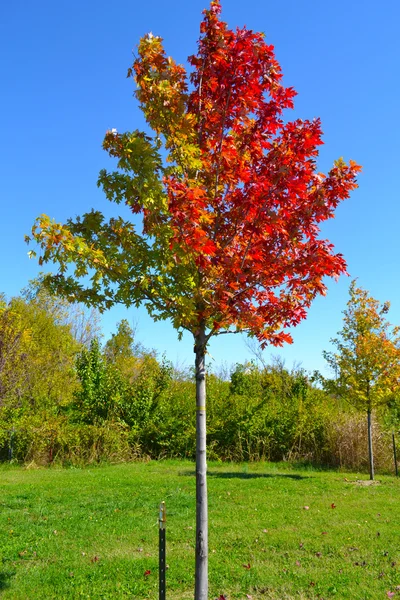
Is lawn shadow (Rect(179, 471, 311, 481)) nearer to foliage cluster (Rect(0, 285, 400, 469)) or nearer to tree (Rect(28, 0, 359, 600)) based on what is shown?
foliage cluster (Rect(0, 285, 400, 469))

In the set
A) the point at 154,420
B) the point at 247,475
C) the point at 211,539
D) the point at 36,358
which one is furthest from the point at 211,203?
the point at 36,358

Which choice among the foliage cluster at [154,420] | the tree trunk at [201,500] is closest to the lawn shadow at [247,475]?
the foliage cluster at [154,420]

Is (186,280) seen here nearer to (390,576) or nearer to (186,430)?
(390,576)

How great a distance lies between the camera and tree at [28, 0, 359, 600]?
13.5 ft

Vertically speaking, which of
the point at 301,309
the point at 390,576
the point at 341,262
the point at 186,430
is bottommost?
the point at 390,576

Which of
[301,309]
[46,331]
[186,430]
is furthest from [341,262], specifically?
[46,331]

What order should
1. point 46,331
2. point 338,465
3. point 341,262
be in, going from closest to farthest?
point 341,262 < point 338,465 < point 46,331

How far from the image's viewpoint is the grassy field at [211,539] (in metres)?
4.97

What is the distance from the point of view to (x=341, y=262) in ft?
14.5

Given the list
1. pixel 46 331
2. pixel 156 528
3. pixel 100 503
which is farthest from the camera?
pixel 46 331

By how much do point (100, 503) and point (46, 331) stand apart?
15403 millimetres

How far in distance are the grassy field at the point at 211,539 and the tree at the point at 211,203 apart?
4.85 ft

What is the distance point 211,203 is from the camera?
4.52 meters

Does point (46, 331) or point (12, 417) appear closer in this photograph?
point (12, 417)
